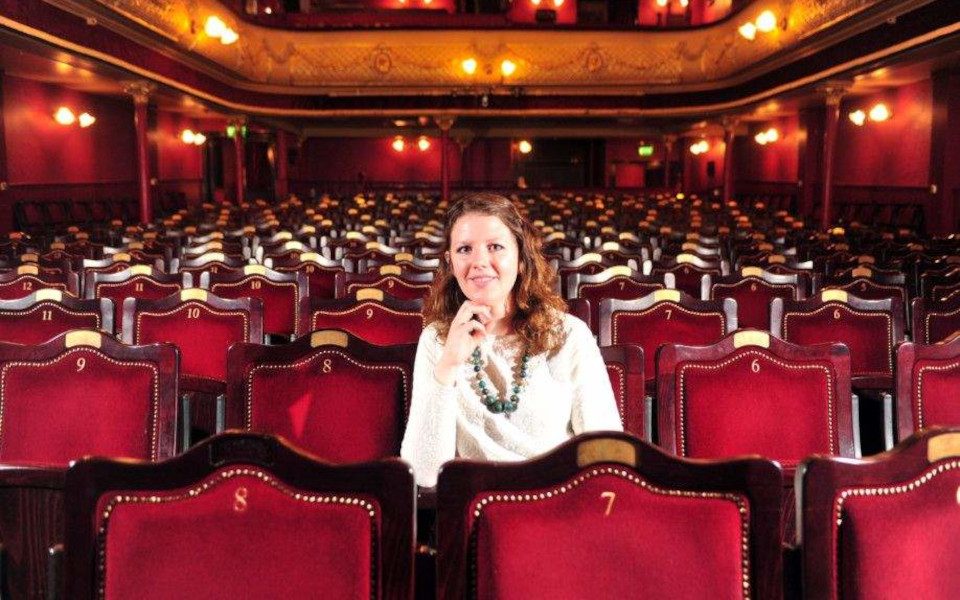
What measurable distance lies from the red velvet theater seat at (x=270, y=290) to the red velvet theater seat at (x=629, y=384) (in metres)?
2.91

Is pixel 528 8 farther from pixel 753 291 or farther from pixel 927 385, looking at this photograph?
pixel 927 385

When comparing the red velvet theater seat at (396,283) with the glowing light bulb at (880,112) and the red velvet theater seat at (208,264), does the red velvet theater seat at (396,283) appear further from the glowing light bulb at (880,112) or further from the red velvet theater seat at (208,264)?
the glowing light bulb at (880,112)

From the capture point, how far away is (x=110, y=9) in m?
12.9

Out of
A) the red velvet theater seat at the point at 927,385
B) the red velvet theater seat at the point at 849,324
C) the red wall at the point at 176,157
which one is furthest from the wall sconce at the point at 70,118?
A: the red velvet theater seat at the point at 927,385

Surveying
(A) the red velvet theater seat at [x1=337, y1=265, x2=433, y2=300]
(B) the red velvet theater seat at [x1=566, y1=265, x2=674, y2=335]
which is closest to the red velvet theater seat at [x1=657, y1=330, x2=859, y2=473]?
(B) the red velvet theater seat at [x1=566, y1=265, x2=674, y2=335]

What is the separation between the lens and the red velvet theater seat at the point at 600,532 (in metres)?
1.51

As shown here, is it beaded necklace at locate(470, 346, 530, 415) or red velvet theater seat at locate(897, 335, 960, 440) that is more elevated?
beaded necklace at locate(470, 346, 530, 415)

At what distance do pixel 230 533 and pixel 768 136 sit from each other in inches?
903

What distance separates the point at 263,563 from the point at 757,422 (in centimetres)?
189

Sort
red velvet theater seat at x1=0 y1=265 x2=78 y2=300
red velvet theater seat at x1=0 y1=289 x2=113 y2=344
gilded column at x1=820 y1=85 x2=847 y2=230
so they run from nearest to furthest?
red velvet theater seat at x1=0 y1=289 x2=113 y2=344
red velvet theater seat at x1=0 y1=265 x2=78 y2=300
gilded column at x1=820 y1=85 x2=847 y2=230

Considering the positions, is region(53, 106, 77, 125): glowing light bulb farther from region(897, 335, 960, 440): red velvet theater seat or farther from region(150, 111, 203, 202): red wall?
region(897, 335, 960, 440): red velvet theater seat

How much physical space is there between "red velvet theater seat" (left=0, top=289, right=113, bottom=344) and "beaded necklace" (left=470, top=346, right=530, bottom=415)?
2478 millimetres

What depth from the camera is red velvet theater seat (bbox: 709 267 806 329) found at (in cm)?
561

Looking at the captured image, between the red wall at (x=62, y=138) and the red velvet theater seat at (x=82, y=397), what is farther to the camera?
the red wall at (x=62, y=138)
